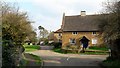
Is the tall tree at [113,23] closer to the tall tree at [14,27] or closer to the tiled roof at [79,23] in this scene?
the tall tree at [14,27]

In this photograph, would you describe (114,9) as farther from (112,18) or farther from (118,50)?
(118,50)

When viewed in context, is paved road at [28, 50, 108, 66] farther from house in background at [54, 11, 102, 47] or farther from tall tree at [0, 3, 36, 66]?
house in background at [54, 11, 102, 47]

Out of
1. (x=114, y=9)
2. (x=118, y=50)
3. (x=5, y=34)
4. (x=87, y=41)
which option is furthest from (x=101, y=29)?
(x=87, y=41)

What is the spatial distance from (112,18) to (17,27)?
10.1m

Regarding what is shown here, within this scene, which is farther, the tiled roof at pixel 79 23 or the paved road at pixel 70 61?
the tiled roof at pixel 79 23

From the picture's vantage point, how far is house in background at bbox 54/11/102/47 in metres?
67.6

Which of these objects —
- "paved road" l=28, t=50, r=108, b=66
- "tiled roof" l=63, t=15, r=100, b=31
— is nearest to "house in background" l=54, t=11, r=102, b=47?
"tiled roof" l=63, t=15, r=100, b=31

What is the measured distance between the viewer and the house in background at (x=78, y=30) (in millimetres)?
67625

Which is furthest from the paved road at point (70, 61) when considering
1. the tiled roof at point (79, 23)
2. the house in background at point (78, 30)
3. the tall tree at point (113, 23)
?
the tiled roof at point (79, 23)

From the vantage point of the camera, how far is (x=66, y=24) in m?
70.8

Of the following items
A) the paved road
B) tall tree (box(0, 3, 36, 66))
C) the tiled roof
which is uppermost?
Answer: the tiled roof

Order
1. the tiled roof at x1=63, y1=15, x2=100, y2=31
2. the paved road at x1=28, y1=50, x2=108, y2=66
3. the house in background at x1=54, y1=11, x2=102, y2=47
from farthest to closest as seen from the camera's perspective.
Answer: the tiled roof at x1=63, y1=15, x2=100, y2=31, the house in background at x1=54, y1=11, x2=102, y2=47, the paved road at x1=28, y1=50, x2=108, y2=66

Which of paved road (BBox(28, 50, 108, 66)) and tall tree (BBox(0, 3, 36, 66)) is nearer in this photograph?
tall tree (BBox(0, 3, 36, 66))

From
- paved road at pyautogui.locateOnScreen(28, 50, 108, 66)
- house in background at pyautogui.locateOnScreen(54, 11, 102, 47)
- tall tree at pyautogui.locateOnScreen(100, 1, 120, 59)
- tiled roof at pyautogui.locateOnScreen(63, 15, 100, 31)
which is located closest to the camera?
tall tree at pyautogui.locateOnScreen(100, 1, 120, 59)
